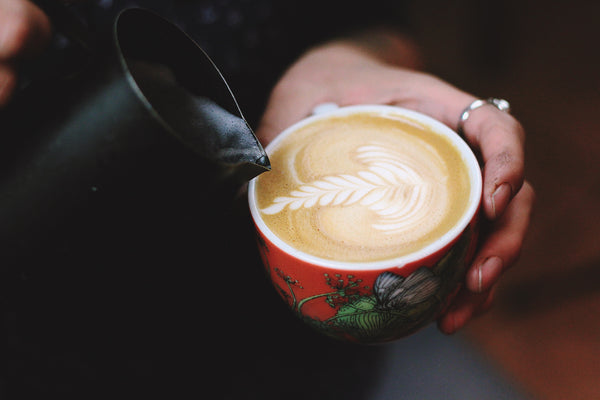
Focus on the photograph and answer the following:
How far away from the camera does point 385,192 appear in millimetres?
654

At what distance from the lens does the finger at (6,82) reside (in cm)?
50

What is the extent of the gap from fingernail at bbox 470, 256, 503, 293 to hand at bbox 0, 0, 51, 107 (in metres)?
0.61

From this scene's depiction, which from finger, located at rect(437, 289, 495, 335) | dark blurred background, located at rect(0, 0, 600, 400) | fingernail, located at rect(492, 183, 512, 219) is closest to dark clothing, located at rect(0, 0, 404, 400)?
dark blurred background, located at rect(0, 0, 600, 400)

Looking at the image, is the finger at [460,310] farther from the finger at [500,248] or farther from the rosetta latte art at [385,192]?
the rosetta latte art at [385,192]

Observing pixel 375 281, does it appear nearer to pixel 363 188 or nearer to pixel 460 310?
pixel 363 188

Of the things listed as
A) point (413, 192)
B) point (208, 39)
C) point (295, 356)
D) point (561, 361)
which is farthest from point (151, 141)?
point (561, 361)

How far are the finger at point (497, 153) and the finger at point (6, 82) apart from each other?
56 cm

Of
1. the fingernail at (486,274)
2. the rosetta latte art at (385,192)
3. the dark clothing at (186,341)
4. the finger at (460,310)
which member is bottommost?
the dark clothing at (186,341)

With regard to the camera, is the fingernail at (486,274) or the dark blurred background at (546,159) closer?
the fingernail at (486,274)

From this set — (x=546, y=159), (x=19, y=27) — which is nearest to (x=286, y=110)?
(x=19, y=27)

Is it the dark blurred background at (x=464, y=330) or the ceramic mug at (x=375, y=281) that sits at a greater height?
the ceramic mug at (x=375, y=281)

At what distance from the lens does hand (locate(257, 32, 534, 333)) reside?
641 mm

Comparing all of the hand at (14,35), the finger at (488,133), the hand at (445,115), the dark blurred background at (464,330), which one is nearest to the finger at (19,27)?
the hand at (14,35)

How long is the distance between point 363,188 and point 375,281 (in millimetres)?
164
